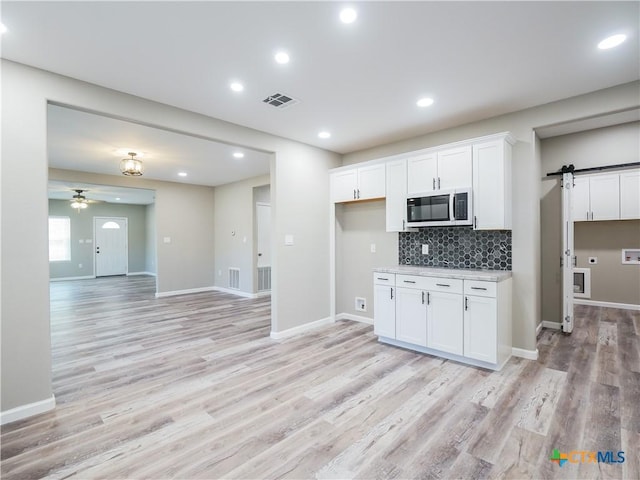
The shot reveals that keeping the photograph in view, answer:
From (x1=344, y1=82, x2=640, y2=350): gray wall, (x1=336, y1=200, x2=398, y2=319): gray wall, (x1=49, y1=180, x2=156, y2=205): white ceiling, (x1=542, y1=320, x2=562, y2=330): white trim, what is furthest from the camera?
(x1=49, y1=180, x2=156, y2=205): white ceiling

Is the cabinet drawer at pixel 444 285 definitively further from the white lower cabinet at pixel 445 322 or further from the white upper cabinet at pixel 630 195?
the white upper cabinet at pixel 630 195

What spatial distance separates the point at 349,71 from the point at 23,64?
2634 mm

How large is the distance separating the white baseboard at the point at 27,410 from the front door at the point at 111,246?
10.3 m

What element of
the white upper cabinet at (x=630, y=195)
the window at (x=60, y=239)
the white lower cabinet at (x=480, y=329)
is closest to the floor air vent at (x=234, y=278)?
the white lower cabinet at (x=480, y=329)

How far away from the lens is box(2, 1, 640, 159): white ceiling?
6.35 ft

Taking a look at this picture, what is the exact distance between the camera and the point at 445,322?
11.1 ft

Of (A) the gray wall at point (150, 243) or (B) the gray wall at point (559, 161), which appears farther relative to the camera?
(A) the gray wall at point (150, 243)

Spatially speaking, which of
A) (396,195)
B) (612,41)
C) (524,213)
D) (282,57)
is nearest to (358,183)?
(396,195)

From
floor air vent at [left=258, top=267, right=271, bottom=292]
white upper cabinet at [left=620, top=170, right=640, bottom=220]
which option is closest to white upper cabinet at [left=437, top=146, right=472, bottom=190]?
white upper cabinet at [left=620, top=170, right=640, bottom=220]

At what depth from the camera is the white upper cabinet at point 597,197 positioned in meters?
4.88

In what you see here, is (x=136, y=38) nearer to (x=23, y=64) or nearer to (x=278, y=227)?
(x=23, y=64)

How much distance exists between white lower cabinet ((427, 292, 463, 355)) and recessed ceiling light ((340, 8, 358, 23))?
8.95 ft

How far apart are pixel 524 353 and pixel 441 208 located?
6.20ft

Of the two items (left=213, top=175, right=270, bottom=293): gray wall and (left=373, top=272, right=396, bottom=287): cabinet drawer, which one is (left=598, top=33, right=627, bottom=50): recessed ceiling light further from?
(left=213, top=175, right=270, bottom=293): gray wall
